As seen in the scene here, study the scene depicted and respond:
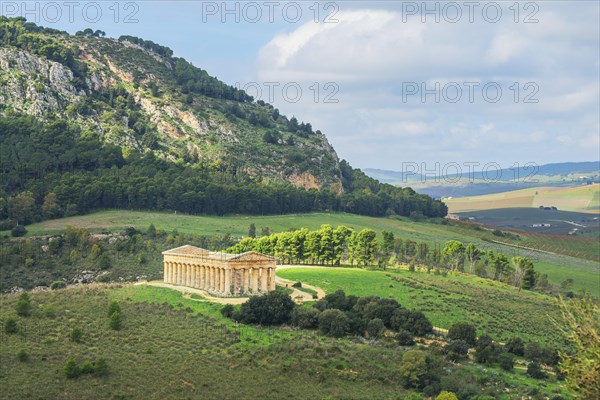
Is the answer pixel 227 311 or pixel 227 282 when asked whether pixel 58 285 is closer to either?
pixel 227 282

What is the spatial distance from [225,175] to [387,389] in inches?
4782

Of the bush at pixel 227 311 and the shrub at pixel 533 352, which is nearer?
the shrub at pixel 533 352

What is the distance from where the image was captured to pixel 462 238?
166750mm

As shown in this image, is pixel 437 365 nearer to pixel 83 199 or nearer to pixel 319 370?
pixel 319 370

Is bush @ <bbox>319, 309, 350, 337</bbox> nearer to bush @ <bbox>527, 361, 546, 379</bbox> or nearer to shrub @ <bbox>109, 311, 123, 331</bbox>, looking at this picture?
bush @ <bbox>527, 361, 546, 379</bbox>

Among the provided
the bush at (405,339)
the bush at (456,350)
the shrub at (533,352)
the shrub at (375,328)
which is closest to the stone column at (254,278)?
the shrub at (375,328)

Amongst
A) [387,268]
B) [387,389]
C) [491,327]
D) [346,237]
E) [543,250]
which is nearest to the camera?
[387,389]

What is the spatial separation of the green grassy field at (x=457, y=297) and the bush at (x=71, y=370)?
3891 cm

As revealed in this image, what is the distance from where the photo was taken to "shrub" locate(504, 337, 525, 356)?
8069cm

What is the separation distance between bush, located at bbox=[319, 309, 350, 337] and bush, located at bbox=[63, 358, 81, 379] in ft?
83.2

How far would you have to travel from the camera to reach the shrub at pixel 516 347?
265 ft

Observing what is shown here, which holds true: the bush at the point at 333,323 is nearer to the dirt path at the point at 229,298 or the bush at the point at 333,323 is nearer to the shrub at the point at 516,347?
the dirt path at the point at 229,298

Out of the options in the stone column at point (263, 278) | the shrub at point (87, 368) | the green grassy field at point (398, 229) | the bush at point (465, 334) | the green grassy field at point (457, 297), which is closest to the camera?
the shrub at point (87, 368)

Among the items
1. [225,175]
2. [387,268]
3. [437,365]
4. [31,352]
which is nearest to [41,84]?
[225,175]
